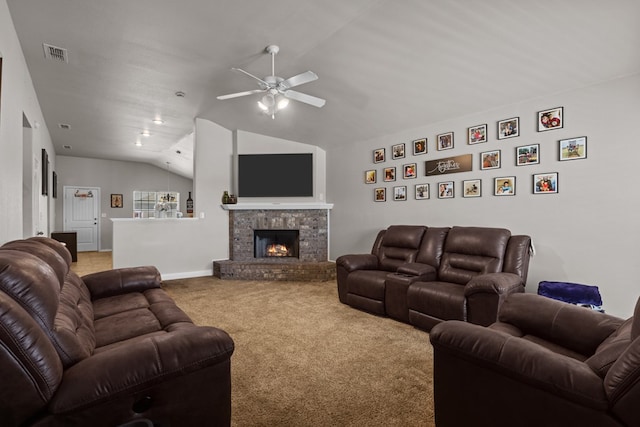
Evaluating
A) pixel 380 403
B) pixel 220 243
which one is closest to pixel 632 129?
pixel 380 403

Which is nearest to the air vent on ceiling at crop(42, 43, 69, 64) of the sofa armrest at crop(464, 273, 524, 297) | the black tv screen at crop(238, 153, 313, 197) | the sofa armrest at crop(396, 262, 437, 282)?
the black tv screen at crop(238, 153, 313, 197)

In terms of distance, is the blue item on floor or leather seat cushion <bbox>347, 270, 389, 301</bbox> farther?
leather seat cushion <bbox>347, 270, 389, 301</bbox>

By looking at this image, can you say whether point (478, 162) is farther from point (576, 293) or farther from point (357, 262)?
point (357, 262)

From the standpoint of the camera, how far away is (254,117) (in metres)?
5.79

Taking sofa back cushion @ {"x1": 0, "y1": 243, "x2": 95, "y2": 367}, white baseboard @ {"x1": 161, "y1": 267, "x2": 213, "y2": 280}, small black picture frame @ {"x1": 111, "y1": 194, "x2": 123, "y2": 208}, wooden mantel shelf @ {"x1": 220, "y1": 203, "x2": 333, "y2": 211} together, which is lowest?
white baseboard @ {"x1": 161, "y1": 267, "x2": 213, "y2": 280}

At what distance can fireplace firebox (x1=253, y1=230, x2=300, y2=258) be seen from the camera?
6535 millimetres

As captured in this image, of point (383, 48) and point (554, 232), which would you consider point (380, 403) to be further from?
point (383, 48)

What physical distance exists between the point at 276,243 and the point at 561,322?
5289mm

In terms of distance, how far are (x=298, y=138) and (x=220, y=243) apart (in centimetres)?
249

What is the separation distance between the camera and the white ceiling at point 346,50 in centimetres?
282

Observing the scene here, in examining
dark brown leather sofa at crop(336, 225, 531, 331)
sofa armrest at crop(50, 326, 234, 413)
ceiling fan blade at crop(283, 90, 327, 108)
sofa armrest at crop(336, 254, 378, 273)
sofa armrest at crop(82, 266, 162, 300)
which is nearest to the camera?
sofa armrest at crop(50, 326, 234, 413)

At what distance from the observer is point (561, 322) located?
1797mm

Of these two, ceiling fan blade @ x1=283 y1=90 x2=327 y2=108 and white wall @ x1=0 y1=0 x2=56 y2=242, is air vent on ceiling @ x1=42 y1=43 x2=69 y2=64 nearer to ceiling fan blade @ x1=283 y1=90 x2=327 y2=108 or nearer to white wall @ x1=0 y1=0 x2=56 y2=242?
white wall @ x1=0 y1=0 x2=56 y2=242

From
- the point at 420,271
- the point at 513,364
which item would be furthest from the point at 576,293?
the point at 513,364
